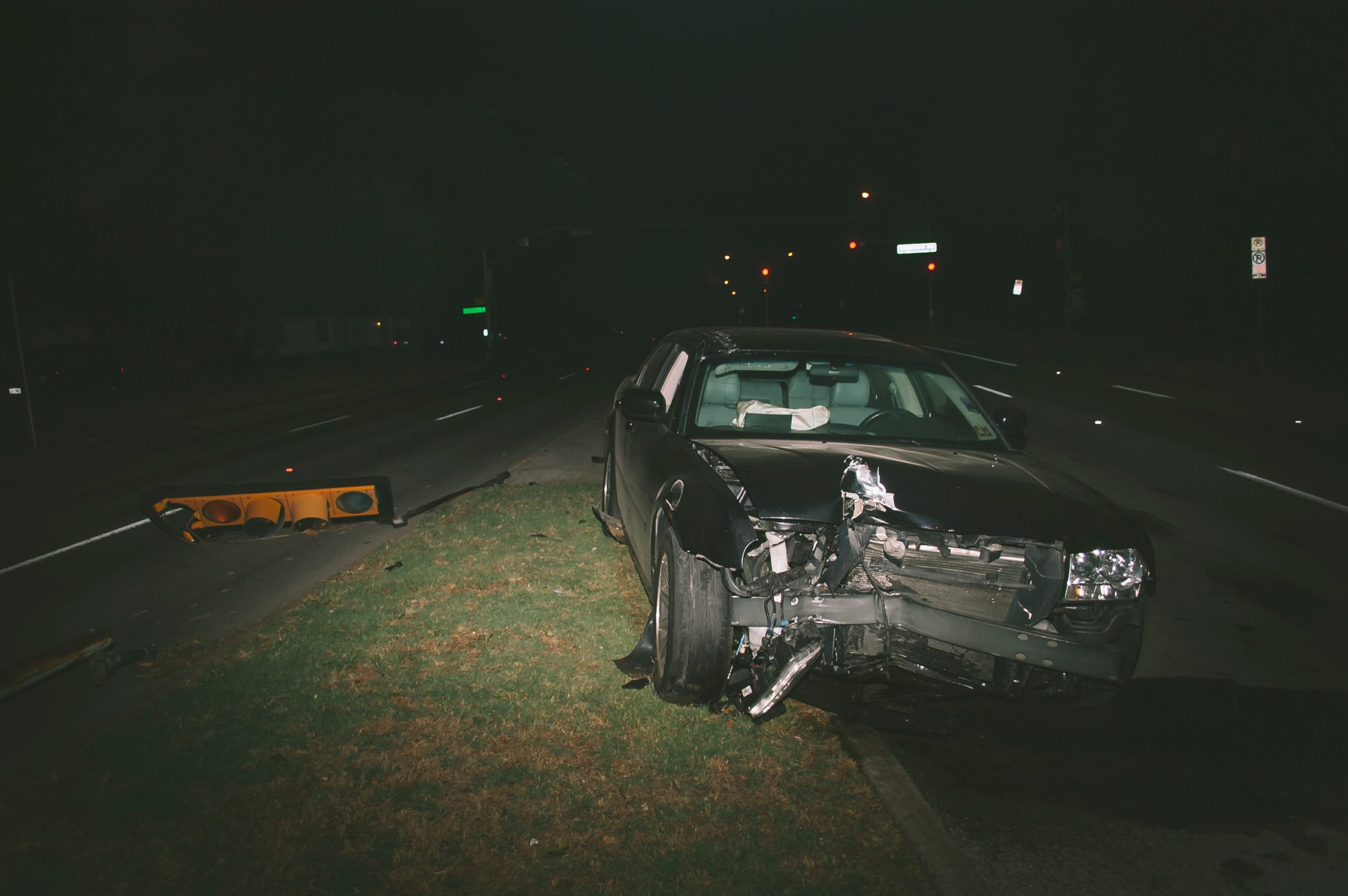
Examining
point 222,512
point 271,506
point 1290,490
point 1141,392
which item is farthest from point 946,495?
point 1141,392

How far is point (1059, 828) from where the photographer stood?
3.73 metres

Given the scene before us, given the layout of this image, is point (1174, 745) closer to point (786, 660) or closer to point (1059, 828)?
point (1059, 828)

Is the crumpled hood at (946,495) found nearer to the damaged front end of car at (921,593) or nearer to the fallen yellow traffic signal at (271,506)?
the damaged front end of car at (921,593)

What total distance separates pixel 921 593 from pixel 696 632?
3.21 ft

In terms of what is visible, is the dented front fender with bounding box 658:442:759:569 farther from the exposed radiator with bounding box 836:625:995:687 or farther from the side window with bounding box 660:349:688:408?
the side window with bounding box 660:349:688:408

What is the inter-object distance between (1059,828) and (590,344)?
198 feet

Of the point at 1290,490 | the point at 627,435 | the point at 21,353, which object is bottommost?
the point at 1290,490

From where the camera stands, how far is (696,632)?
4289mm

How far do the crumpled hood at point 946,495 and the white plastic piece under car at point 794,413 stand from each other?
110 centimetres

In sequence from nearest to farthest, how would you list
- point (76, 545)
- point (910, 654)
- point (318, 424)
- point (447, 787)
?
point (447, 787), point (910, 654), point (76, 545), point (318, 424)

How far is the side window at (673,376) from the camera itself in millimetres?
6609

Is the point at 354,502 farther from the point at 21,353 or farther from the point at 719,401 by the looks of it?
the point at 21,353

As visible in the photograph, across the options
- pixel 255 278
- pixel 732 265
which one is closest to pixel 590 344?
pixel 255 278

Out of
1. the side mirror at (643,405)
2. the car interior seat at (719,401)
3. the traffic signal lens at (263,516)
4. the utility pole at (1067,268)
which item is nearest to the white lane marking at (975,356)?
the utility pole at (1067,268)
